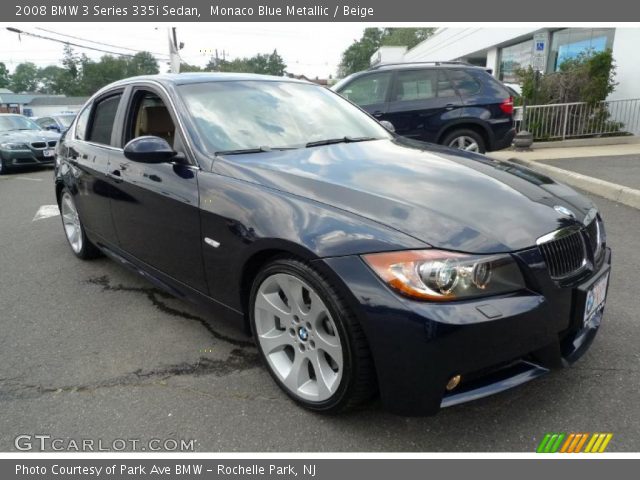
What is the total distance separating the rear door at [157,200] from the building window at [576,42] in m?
13.2

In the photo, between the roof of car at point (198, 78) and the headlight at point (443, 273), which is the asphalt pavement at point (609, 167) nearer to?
the roof of car at point (198, 78)

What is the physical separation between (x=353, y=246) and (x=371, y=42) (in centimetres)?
10544

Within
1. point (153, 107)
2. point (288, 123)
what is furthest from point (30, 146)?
point (288, 123)

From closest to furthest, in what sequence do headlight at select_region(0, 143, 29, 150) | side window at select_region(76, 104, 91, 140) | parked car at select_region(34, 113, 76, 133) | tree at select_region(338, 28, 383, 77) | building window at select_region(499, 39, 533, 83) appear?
side window at select_region(76, 104, 91, 140) → headlight at select_region(0, 143, 29, 150) → parked car at select_region(34, 113, 76, 133) → building window at select_region(499, 39, 533, 83) → tree at select_region(338, 28, 383, 77)

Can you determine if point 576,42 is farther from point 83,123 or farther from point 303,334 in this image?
point 303,334

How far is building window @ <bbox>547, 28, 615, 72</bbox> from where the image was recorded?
44.8 feet

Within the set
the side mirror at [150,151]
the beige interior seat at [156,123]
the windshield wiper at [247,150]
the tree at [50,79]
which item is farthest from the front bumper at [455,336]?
the tree at [50,79]

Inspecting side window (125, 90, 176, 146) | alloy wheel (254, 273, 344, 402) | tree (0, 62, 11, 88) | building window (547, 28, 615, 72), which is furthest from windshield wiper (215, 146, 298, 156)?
tree (0, 62, 11, 88)

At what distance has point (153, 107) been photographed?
11.5ft

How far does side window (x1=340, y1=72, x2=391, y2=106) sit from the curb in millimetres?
2962

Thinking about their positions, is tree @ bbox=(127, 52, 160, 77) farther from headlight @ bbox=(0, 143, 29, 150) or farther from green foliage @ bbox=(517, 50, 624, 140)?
green foliage @ bbox=(517, 50, 624, 140)

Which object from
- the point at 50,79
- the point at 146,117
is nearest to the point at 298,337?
the point at 146,117

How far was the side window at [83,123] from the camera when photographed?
174 inches

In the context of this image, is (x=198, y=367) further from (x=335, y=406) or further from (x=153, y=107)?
(x=153, y=107)
